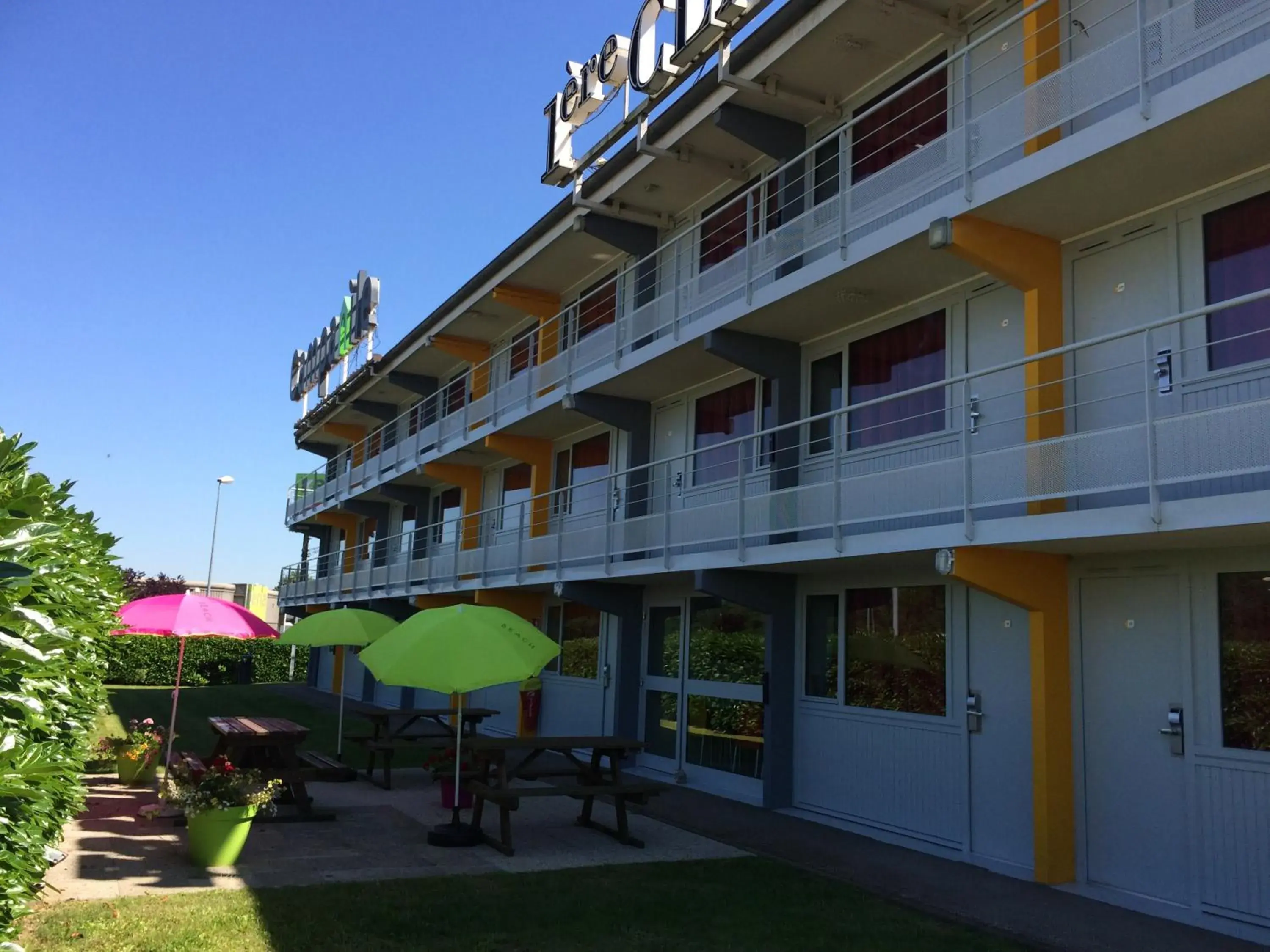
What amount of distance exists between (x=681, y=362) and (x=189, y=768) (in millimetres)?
8086

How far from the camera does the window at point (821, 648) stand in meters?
12.0

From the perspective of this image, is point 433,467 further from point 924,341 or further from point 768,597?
point 924,341

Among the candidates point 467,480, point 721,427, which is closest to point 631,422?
point 721,427

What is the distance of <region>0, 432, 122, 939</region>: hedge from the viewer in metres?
3.69

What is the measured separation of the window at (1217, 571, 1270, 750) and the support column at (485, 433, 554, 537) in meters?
12.8

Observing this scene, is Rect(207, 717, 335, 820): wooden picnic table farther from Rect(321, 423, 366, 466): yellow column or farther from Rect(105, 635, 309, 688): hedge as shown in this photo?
Rect(321, 423, 366, 466): yellow column

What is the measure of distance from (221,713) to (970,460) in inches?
753

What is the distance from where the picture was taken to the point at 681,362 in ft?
47.1

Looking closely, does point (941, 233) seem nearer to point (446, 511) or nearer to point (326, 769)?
point (326, 769)

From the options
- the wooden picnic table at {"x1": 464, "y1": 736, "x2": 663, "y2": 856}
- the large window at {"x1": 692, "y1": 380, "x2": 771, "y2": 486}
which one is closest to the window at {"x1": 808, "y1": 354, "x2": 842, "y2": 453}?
the large window at {"x1": 692, "y1": 380, "x2": 771, "y2": 486}

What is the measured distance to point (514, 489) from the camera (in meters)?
21.4

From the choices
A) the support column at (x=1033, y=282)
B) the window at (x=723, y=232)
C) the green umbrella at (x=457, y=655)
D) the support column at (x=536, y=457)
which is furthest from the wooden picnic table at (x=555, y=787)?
the support column at (x=536, y=457)

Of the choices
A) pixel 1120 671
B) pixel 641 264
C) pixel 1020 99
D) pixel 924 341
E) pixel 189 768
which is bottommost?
pixel 189 768

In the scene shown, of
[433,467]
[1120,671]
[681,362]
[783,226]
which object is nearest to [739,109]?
[783,226]
